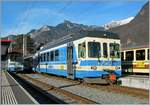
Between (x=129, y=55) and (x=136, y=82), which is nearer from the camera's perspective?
(x=136, y=82)

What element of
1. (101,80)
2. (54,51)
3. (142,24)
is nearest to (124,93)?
(101,80)

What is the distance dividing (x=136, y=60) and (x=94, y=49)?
10032 millimetres

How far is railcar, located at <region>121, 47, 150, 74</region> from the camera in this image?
28.5m

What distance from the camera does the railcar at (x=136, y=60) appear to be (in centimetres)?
2845

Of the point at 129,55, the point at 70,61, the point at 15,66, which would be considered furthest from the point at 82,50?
the point at 15,66

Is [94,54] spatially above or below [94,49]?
below

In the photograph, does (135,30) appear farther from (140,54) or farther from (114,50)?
(114,50)

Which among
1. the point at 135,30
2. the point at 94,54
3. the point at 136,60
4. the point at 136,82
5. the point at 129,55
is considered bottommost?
the point at 136,82

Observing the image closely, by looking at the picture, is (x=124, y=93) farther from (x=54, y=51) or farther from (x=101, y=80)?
(x=54, y=51)

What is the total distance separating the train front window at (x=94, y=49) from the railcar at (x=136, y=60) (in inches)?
329

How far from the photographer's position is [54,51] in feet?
92.1

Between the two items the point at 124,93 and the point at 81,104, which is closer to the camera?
the point at 81,104

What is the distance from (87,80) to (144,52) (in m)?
9.57

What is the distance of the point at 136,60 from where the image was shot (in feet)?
98.0
